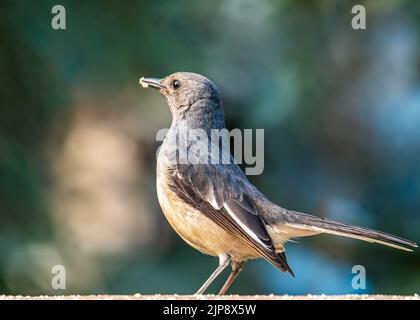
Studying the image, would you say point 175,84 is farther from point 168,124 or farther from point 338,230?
point 338,230

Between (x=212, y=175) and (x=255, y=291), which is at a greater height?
(x=212, y=175)

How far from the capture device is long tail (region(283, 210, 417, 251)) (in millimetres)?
6098

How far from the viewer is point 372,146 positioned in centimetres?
956

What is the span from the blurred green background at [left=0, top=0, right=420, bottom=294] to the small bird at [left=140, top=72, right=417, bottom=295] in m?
1.59

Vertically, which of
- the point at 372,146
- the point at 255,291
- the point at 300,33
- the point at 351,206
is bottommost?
the point at 255,291

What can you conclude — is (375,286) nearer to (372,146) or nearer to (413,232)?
(413,232)

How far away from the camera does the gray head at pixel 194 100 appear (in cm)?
732

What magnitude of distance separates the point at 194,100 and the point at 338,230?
Result: 1.84m
